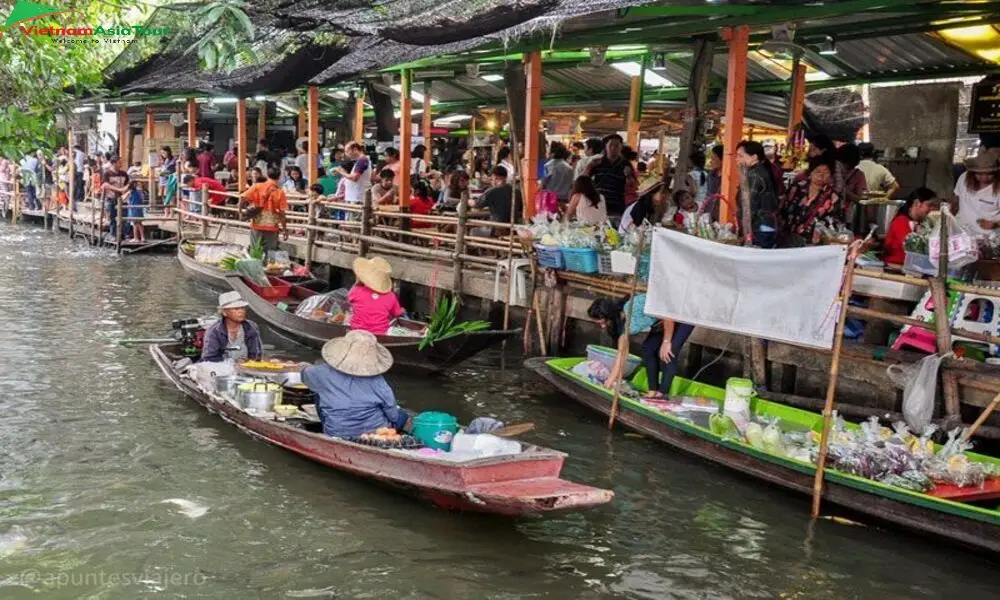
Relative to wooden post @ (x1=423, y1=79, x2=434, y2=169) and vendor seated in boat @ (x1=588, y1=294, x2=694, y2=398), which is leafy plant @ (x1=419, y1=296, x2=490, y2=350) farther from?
wooden post @ (x1=423, y1=79, x2=434, y2=169)

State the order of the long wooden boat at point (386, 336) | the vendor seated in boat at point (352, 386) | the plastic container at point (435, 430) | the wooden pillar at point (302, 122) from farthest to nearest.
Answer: the wooden pillar at point (302, 122), the long wooden boat at point (386, 336), the vendor seated in boat at point (352, 386), the plastic container at point (435, 430)

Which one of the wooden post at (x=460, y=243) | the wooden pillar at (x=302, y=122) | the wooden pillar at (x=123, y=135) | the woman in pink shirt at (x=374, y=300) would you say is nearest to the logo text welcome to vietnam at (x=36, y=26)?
the woman in pink shirt at (x=374, y=300)

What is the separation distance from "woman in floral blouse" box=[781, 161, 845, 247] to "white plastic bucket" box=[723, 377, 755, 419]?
4.44 ft

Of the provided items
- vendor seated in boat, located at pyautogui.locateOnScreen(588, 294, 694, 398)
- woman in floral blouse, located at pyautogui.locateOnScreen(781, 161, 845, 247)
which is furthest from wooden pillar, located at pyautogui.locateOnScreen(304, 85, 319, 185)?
woman in floral blouse, located at pyautogui.locateOnScreen(781, 161, 845, 247)

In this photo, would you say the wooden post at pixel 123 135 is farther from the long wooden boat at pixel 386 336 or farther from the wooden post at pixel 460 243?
the wooden post at pixel 460 243

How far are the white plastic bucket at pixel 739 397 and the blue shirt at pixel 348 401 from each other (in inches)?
121

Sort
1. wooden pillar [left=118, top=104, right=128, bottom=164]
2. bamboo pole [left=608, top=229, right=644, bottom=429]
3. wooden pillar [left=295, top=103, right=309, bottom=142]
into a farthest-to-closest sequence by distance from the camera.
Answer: wooden pillar [left=118, top=104, right=128, bottom=164] < wooden pillar [left=295, top=103, right=309, bottom=142] < bamboo pole [left=608, top=229, right=644, bottom=429]

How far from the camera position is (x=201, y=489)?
25.5ft

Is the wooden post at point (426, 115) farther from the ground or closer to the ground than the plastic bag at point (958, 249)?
farther from the ground

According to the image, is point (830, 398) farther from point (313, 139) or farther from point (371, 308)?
point (313, 139)

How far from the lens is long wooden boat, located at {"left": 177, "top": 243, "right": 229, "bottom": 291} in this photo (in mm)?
16297

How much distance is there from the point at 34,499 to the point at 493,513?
3446 mm

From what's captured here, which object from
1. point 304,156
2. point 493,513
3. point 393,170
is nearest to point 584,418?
point 493,513

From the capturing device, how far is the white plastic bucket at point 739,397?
8789 millimetres
